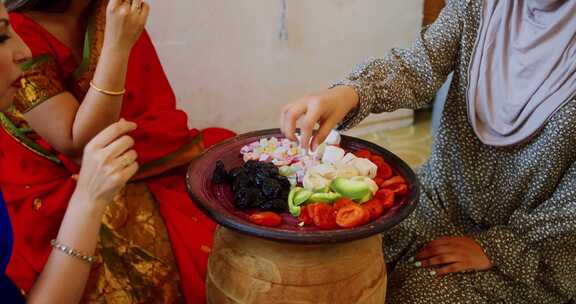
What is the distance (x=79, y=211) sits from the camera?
99 cm

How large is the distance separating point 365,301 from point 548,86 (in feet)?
2.05

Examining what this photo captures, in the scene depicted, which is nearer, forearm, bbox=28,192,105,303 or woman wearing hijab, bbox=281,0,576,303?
forearm, bbox=28,192,105,303

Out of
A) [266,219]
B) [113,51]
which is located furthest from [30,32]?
[266,219]

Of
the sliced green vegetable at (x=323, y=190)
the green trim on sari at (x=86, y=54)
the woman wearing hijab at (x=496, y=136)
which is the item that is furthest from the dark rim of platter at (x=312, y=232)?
the green trim on sari at (x=86, y=54)

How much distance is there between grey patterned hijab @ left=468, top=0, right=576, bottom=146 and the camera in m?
1.21

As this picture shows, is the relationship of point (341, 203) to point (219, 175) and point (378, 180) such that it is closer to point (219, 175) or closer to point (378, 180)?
point (378, 180)

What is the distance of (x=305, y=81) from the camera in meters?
2.53

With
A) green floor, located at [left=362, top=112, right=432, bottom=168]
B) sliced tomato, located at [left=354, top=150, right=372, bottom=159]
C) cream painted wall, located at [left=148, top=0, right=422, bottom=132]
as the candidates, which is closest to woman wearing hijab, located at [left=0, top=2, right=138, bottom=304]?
sliced tomato, located at [left=354, top=150, right=372, bottom=159]

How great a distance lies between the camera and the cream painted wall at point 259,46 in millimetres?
2145

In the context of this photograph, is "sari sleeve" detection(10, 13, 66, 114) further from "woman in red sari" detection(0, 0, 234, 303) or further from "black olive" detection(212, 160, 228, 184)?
"black olive" detection(212, 160, 228, 184)

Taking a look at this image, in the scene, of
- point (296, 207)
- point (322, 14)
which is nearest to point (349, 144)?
point (296, 207)

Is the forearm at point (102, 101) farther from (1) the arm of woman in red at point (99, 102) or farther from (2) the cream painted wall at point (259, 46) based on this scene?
(2) the cream painted wall at point (259, 46)

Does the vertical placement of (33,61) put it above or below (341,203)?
above

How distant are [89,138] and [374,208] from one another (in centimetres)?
68
